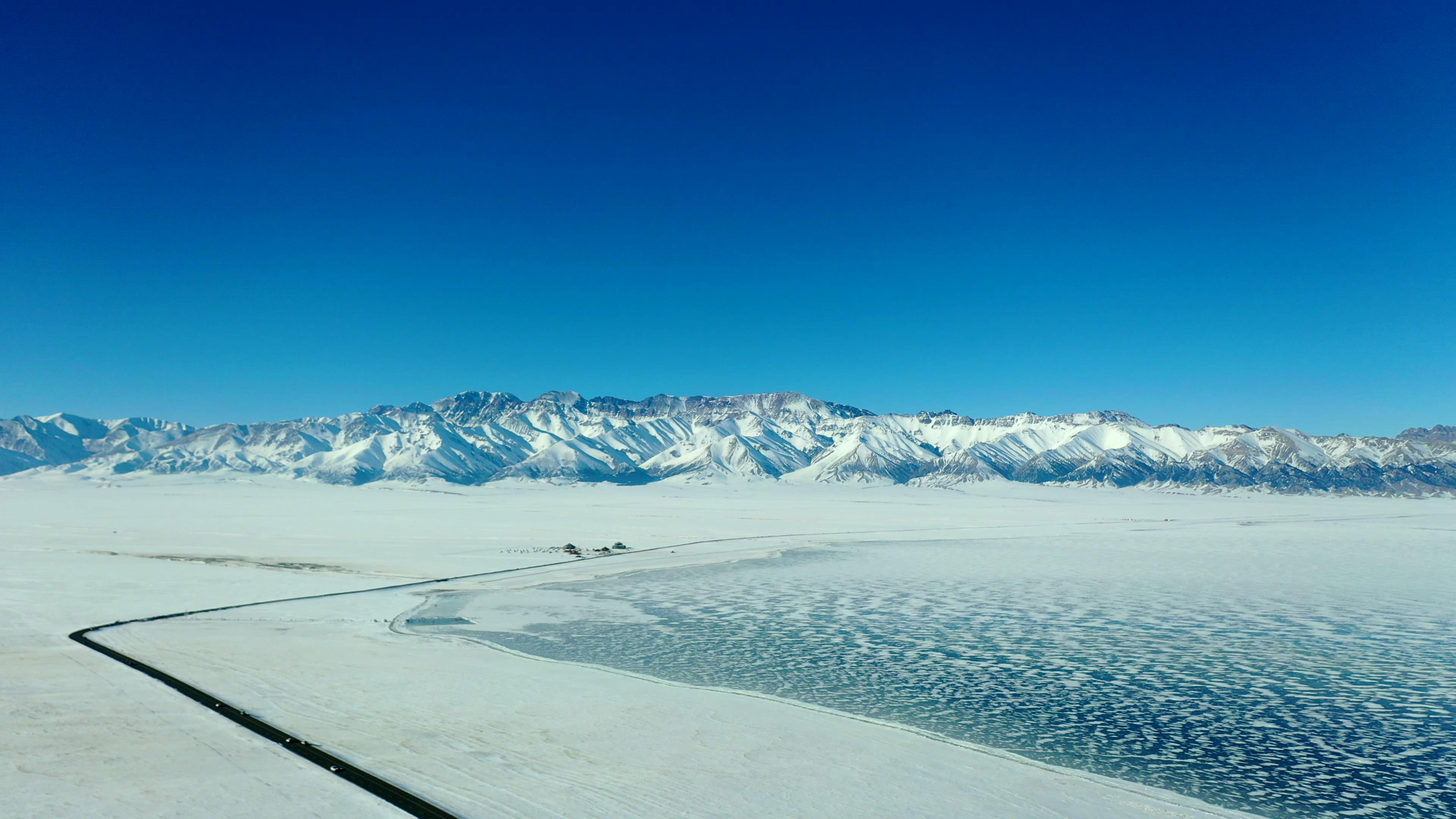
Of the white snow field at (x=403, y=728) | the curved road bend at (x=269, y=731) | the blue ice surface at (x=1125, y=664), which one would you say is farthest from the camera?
the blue ice surface at (x=1125, y=664)

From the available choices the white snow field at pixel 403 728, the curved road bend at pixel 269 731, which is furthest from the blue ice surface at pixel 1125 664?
the curved road bend at pixel 269 731

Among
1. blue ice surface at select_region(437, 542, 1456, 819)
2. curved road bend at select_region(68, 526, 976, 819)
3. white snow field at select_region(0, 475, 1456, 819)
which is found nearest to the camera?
curved road bend at select_region(68, 526, 976, 819)

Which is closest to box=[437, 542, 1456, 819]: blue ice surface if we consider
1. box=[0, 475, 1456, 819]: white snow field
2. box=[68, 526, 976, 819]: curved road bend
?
box=[0, 475, 1456, 819]: white snow field

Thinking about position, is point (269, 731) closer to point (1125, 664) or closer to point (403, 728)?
point (403, 728)

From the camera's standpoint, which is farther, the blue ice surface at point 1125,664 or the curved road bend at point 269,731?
the blue ice surface at point 1125,664

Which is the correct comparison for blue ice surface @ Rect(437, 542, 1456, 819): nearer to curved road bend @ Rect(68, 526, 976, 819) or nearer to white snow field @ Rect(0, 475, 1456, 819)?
white snow field @ Rect(0, 475, 1456, 819)

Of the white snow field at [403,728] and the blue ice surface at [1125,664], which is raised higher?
the white snow field at [403,728]

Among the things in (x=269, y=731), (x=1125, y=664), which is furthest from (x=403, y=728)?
(x=1125, y=664)

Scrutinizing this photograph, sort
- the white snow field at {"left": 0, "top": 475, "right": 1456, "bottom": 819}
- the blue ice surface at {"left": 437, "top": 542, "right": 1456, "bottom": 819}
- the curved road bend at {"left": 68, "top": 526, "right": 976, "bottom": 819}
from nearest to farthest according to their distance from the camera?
the curved road bend at {"left": 68, "top": 526, "right": 976, "bottom": 819}, the white snow field at {"left": 0, "top": 475, "right": 1456, "bottom": 819}, the blue ice surface at {"left": 437, "top": 542, "right": 1456, "bottom": 819}

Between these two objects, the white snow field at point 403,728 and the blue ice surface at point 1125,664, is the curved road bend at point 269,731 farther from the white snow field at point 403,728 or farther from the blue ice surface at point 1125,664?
the blue ice surface at point 1125,664
